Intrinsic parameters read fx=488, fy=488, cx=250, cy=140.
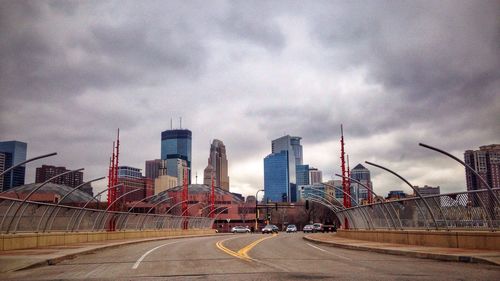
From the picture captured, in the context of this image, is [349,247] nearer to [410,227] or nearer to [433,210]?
[410,227]

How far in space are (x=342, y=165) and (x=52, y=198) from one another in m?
87.8

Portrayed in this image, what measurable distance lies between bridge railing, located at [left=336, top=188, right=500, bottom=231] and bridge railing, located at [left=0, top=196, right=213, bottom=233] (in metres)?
18.6

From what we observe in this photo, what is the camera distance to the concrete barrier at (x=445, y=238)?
17531 mm

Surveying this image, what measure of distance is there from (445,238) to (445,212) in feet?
4.48

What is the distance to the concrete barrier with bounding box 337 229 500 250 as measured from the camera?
17531 millimetres

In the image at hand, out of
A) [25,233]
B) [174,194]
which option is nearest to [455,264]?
[25,233]

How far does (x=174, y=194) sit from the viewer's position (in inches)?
6216

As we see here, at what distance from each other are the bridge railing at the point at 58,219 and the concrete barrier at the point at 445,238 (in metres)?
18.4

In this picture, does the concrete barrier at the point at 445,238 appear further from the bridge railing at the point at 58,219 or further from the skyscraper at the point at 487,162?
the bridge railing at the point at 58,219

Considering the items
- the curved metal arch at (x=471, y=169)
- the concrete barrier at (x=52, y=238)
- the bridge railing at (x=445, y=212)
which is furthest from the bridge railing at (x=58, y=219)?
the bridge railing at (x=445, y=212)

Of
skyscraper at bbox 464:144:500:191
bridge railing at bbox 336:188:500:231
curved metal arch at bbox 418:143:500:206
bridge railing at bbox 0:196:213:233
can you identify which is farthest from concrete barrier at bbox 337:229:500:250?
bridge railing at bbox 0:196:213:233

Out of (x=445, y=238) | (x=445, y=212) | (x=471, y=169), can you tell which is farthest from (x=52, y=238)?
(x=471, y=169)

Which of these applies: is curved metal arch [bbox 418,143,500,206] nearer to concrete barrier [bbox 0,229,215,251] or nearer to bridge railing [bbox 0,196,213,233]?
bridge railing [bbox 0,196,213,233]

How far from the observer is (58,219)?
92.9 ft
